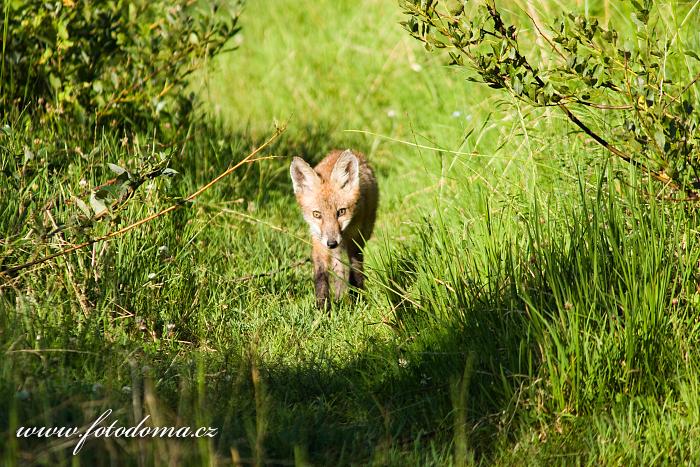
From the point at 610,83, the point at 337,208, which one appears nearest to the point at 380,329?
the point at 337,208

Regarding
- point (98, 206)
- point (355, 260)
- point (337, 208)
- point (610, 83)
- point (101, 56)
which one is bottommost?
point (355, 260)

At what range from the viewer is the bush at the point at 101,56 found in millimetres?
5891

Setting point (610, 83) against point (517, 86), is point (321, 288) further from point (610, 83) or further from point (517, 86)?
point (610, 83)

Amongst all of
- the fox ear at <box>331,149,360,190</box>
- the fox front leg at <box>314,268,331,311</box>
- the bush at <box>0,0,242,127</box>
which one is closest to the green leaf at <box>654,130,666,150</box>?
the fox front leg at <box>314,268,331,311</box>

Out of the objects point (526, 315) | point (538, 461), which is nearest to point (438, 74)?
point (526, 315)

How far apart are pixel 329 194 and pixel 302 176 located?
261mm

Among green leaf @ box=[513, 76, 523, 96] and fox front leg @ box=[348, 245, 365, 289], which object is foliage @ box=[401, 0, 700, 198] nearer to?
green leaf @ box=[513, 76, 523, 96]

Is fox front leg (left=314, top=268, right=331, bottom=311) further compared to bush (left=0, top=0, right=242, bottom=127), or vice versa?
bush (left=0, top=0, right=242, bottom=127)

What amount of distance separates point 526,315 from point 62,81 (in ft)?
12.5

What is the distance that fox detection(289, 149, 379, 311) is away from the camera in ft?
19.4

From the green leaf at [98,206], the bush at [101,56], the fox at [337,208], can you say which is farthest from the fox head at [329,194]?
the green leaf at [98,206]

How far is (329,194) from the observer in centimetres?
607

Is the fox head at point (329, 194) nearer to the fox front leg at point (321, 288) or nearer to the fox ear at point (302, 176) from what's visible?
the fox ear at point (302, 176)

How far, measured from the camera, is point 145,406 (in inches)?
133
